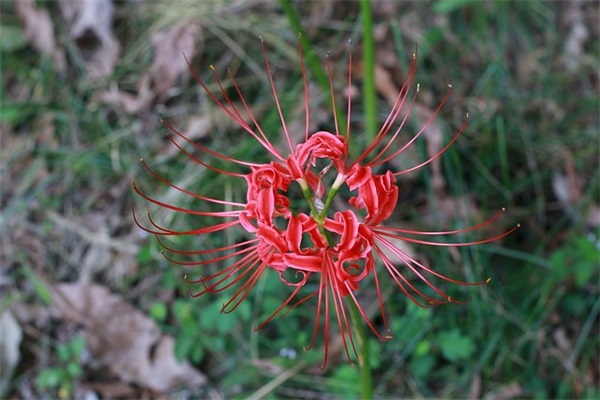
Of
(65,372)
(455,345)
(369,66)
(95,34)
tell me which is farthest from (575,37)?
(65,372)

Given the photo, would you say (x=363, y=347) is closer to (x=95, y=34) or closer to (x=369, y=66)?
(x=369, y=66)

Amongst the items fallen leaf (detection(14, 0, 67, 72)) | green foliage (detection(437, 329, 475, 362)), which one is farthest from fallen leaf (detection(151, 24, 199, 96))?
green foliage (detection(437, 329, 475, 362))

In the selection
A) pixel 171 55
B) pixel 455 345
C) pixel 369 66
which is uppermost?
pixel 369 66

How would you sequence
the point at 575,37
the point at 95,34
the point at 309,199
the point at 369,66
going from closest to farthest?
1. the point at 309,199
2. the point at 369,66
3. the point at 95,34
4. the point at 575,37

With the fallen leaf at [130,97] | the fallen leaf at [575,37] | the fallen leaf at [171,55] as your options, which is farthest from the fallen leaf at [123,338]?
the fallen leaf at [575,37]

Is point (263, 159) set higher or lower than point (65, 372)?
higher

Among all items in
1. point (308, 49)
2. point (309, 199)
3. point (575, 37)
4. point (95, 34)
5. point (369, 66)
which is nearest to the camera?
point (309, 199)

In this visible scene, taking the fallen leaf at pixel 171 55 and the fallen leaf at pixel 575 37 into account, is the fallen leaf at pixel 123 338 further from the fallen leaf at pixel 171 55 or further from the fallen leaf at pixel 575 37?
the fallen leaf at pixel 575 37

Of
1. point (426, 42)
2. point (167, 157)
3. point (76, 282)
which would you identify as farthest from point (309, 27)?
point (76, 282)
